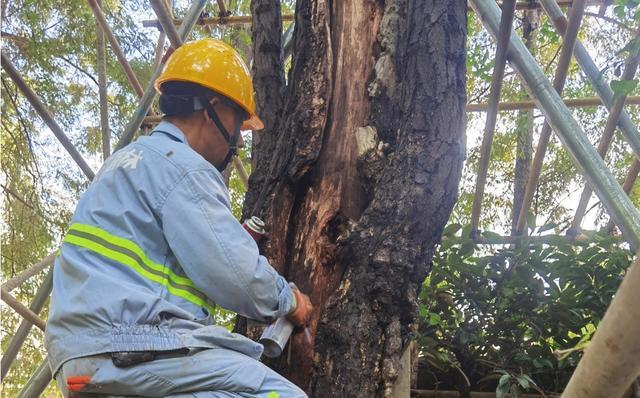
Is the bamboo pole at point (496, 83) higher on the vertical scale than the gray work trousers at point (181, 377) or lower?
higher

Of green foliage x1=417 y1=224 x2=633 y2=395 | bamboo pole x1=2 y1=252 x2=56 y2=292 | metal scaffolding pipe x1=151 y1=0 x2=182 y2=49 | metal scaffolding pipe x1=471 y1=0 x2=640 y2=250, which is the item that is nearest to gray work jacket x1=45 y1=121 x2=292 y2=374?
metal scaffolding pipe x1=471 y1=0 x2=640 y2=250

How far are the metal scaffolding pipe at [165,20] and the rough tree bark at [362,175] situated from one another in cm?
156

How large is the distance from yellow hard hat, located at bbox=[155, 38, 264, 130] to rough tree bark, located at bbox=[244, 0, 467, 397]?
26 cm

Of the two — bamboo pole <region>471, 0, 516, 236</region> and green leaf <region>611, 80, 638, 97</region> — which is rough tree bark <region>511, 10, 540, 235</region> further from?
green leaf <region>611, 80, 638, 97</region>

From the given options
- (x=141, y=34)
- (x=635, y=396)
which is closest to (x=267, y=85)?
(x=635, y=396)

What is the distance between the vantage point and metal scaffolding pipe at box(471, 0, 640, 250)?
2.94 m

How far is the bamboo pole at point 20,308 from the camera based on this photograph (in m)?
3.83

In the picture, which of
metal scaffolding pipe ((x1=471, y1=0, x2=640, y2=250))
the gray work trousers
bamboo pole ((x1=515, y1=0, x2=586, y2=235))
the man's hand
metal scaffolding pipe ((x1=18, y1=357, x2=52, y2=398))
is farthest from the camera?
metal scaffolding pipe ((x1=18, y1=357, x2=52, y2=398))

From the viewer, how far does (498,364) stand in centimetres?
357

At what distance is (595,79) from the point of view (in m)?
3.58

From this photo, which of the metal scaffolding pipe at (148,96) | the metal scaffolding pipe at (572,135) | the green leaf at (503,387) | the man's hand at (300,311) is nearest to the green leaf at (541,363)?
the green leaf at (503,387)

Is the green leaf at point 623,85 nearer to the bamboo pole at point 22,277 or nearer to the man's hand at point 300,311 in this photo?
the man's hand at point 300,311

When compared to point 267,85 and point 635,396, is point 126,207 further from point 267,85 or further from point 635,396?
point 635,396

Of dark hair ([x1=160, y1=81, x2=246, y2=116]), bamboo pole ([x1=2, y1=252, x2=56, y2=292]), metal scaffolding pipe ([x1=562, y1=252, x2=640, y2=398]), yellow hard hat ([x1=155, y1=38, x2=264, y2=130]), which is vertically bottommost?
bamboo pole ([x1=2, y1=252, x2=56, y2=292])
